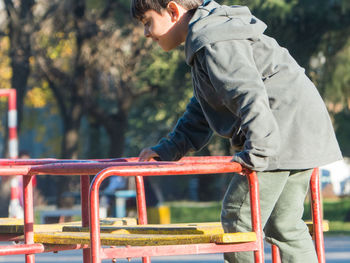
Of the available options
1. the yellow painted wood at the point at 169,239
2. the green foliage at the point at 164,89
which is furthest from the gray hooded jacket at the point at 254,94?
the green foliage at the point at 164,89

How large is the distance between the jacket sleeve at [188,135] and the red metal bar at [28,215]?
0.73 metres

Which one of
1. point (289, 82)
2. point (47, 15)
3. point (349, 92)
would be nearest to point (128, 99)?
point (47, 15)

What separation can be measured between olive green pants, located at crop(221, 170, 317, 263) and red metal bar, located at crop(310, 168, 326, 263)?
3.4 inches

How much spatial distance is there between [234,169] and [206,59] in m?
0.44

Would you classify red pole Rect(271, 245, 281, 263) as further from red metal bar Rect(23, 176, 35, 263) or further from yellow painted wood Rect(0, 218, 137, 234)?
red metal bar Rect(23, 176, 35, 263)

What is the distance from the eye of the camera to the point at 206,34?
3.12 m

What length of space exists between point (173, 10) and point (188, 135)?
2.26 ft

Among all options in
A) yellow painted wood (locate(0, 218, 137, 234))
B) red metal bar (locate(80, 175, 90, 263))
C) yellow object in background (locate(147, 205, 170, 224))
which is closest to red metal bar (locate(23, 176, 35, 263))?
yellow painted wood (locate(0, 218, 137, 234))

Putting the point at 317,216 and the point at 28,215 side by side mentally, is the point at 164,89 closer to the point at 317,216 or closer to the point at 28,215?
the point at 317,216

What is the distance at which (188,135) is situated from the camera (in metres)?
3.85

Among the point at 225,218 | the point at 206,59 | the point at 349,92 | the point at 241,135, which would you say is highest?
the point at 349,92

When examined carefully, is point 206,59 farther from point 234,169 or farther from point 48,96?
point 48,96

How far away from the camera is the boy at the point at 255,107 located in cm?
302

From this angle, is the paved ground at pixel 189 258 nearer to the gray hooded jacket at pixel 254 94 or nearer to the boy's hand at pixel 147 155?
the boy's hand at pixel 147 155
